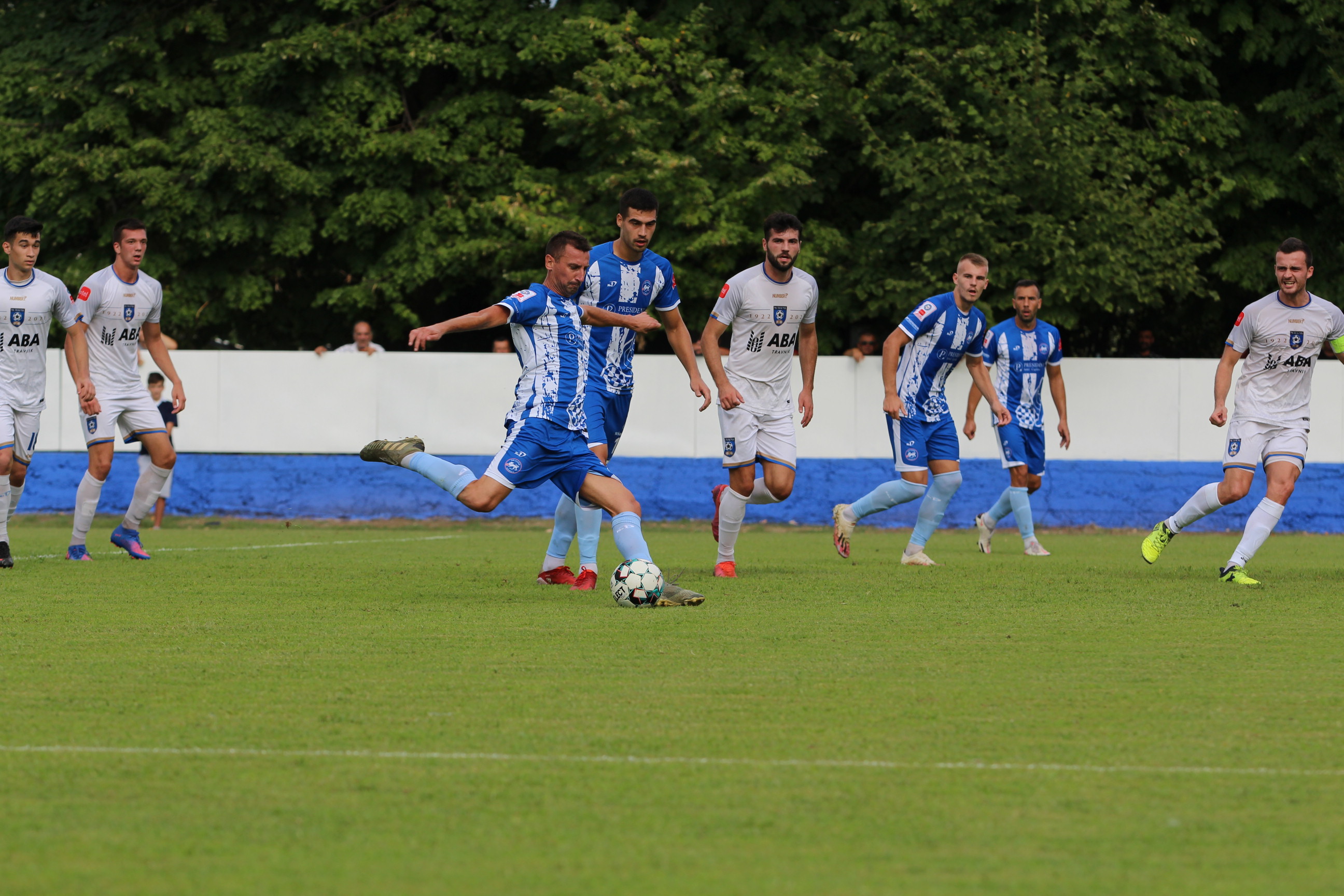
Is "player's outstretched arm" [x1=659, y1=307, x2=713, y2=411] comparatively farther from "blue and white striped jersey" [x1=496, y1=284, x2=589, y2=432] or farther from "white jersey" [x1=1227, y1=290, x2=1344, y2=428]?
"white jersey" [x1=1227, y1=290, x2=1344, y2=428]

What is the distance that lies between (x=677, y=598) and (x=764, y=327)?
9.16ft

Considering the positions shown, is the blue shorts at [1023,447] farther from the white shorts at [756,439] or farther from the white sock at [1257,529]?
the white sock at [1257,529]

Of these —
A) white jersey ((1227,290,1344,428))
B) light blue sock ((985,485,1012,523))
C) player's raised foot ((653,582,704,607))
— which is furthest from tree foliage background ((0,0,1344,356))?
player's raised foot ((653,582,704,607))

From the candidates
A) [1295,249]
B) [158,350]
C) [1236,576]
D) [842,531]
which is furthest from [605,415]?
[1295,249]

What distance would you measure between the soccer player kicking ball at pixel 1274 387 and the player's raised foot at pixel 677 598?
3651mm

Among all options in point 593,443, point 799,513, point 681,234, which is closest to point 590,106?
point 681,234

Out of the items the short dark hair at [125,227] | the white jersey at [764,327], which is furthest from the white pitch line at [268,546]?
the white jersey at [764,327]

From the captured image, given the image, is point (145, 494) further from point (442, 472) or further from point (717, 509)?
point (717, 509)

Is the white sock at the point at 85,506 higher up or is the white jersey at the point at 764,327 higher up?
the white jersey at the point at 764,327

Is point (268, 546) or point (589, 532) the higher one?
point (589, 532)

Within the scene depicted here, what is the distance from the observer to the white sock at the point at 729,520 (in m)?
11.0

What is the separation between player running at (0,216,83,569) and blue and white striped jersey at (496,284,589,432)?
4.06 meters

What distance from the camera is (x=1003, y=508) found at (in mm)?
14656

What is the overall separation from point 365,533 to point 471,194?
23.6 ft
